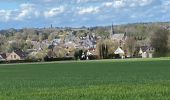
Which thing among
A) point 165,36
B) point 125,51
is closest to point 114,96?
point 165,36

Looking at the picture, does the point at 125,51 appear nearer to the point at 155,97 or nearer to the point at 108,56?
the point at 108,56

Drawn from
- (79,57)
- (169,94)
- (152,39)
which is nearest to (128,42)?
(152,39)

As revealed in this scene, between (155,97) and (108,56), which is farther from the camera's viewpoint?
(108,56)

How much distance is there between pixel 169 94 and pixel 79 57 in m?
140

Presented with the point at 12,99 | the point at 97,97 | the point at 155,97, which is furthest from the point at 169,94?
the point at 12,99

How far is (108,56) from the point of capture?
166 m

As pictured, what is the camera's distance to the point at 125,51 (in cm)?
19712

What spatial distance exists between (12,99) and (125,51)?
588 feet

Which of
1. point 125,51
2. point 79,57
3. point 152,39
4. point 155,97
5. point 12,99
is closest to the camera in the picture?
point 155,97

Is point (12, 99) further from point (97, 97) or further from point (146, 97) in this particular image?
point (146, 97)

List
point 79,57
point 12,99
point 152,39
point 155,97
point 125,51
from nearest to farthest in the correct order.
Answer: point 155,97
point 12,99
point 79,57
point 152,39
point 125,51

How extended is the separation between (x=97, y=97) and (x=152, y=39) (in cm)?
15621

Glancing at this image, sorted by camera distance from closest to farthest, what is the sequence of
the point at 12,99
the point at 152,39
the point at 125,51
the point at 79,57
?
the point at 12,99, the point at 79,57, the point at 152,39, the point at 125,51

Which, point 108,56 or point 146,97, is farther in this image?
point 108,56
